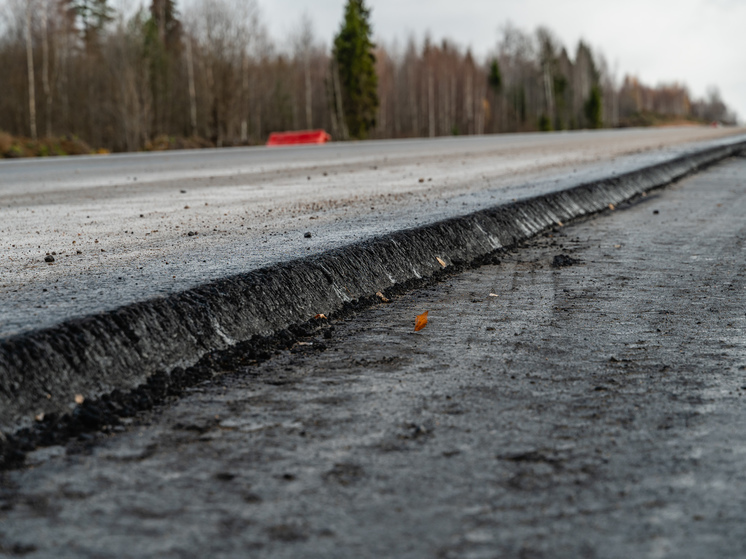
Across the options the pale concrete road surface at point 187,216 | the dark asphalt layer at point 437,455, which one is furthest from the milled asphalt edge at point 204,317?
the dark asphalt layer at point 437,455

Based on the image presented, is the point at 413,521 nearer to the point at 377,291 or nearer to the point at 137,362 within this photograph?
the point at 137,362

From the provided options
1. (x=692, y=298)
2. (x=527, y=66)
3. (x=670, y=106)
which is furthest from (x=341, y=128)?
(x=670, y=106)

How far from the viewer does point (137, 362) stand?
2.80 m

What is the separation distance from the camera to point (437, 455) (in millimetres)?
2064

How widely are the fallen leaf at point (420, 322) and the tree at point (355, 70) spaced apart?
59.6 metres

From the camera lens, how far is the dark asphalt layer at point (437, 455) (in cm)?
165

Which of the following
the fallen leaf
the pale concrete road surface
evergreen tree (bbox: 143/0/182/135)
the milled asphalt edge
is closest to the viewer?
the milled asphalt edge

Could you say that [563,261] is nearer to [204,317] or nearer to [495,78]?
[204,317]

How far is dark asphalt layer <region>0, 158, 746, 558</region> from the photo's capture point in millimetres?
1648

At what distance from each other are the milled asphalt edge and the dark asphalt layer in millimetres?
278

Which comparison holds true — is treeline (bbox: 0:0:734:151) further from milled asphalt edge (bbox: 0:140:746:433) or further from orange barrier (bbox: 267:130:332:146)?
milled asphalt edge (bbox: 0:140:746:433)

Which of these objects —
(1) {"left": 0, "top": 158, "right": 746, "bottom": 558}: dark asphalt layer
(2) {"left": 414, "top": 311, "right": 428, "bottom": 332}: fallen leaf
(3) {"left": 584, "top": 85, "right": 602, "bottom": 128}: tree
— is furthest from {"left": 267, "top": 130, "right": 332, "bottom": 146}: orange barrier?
(3) {"left": 584, "top": 85, "right": 602, "bottom": 128}: tree

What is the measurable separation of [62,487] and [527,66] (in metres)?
109

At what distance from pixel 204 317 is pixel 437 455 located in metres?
1.50
